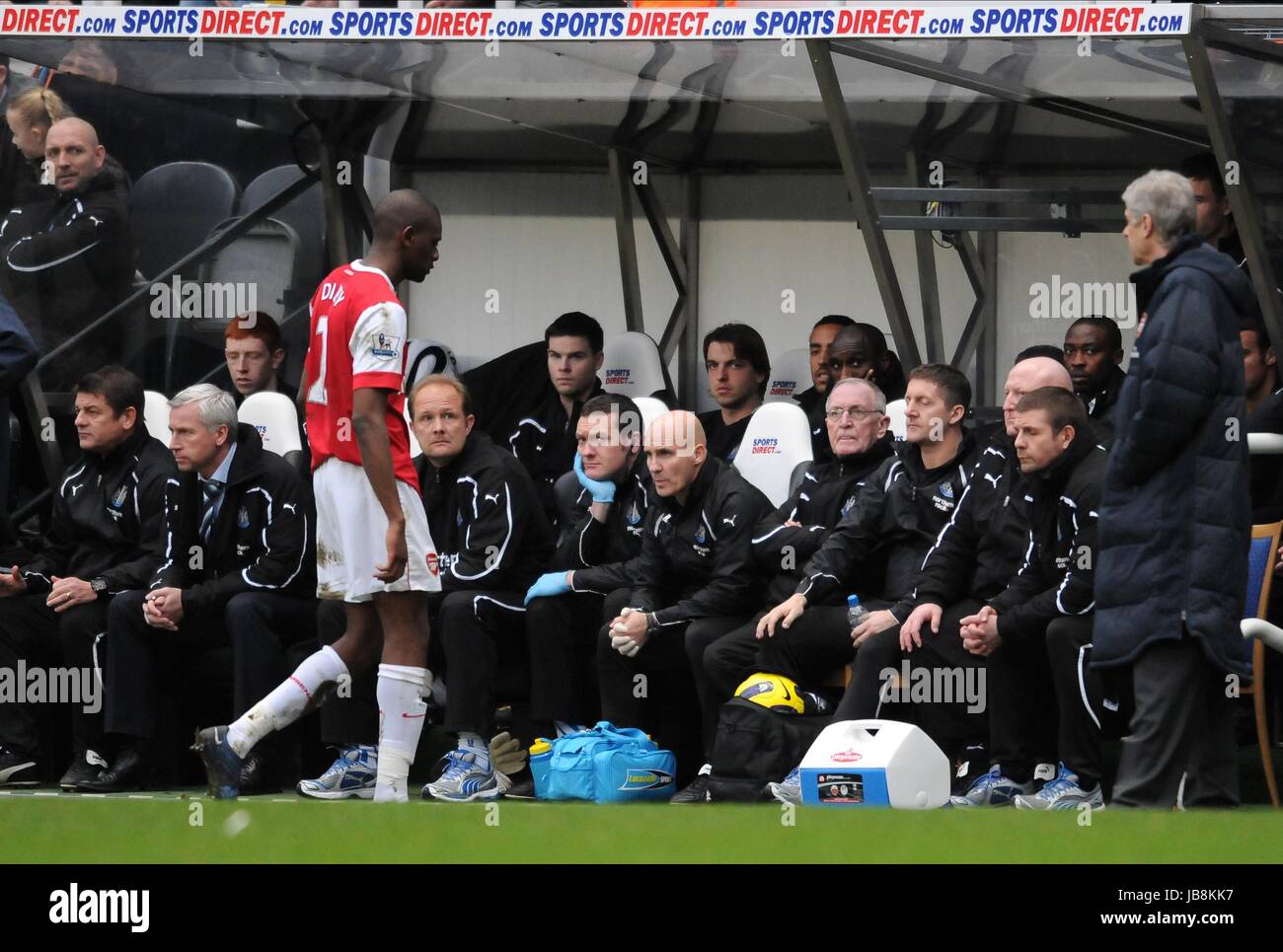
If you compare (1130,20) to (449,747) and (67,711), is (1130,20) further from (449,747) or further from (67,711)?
(67,711)

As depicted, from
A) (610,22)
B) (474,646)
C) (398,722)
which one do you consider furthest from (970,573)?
(610,22)

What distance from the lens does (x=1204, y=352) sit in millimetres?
5094

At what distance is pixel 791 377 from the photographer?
8.23 metres

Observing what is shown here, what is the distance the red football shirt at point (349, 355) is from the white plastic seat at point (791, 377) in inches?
109

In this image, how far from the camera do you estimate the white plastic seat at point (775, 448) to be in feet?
23.3

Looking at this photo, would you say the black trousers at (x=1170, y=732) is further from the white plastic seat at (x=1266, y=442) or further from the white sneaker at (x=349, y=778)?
the white sneaker at (x=349, y=778)

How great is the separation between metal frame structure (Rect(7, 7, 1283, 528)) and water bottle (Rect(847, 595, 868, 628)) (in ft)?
4.70

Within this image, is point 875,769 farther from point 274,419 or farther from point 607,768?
point 274,419

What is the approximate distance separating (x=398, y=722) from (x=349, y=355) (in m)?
1.03

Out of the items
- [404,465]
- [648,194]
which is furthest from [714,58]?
[404,465]

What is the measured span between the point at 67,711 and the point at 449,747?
4.69ft

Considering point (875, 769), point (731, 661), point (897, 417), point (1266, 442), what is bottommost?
point (875, 769)

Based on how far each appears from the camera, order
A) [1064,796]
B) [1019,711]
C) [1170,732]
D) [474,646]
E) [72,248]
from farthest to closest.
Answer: [72,248]
[474,646]
[1019,711]
[1064,796]
[1170,732]

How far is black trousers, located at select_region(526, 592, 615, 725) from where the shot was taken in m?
6.59
